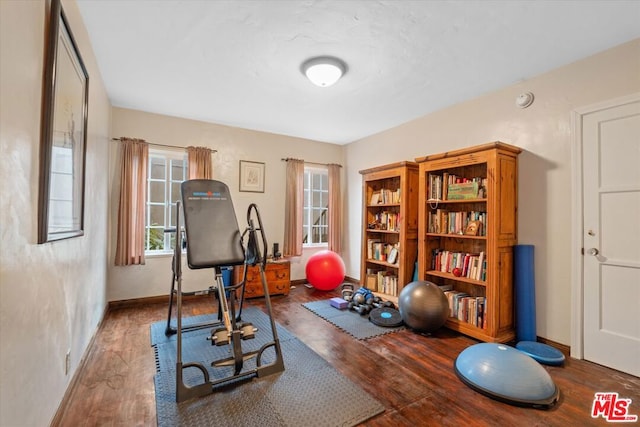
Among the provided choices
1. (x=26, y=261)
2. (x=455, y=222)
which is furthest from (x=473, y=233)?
(x=26, y=261)

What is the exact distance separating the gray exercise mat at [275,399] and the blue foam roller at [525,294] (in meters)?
1.81

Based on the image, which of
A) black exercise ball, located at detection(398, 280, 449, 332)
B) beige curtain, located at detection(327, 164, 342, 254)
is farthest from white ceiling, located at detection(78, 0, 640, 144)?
black exercise ball, located at detection(398, 280, 449, 332)

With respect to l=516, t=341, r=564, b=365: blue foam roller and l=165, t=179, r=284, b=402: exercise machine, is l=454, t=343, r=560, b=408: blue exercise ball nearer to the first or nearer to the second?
l=516, t=341, r=564, b=365: blue foam roller

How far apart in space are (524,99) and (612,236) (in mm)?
1448

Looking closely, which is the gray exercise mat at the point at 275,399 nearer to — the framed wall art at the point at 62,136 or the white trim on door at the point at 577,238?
the framed wall art at the point at 62,136

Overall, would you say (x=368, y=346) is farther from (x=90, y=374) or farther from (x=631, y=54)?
(x=631, y=54)

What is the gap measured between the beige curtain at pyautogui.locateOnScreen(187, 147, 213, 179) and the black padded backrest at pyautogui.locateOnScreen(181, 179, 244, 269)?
1709 millimetres

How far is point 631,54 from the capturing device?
2320 mm

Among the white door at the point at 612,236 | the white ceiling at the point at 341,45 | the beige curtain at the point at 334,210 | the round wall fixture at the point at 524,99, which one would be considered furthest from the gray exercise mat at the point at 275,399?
the round wall fixture at the point at 524,99

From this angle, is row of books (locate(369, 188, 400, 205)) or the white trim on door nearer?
the white trim on door

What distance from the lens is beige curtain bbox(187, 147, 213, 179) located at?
416cm

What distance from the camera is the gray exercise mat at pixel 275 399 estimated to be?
1.77 meters

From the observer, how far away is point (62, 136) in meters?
1.66

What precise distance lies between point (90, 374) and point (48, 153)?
5.73 feet
